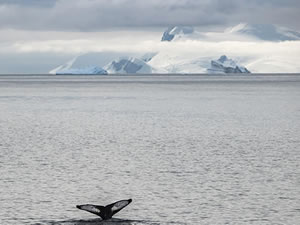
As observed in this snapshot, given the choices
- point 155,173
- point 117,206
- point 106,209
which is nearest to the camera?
point 106,209

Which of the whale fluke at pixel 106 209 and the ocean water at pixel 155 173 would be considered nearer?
the whale fluke at pixel 106 209

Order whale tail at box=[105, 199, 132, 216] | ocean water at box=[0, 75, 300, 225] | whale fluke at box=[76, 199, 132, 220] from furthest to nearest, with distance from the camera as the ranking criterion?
ocean water at box=[0, 75, 300, 225]
whale tail at box=[105, 199, 132, 216]
whale fluke at box=[76, 199, 132, 220]

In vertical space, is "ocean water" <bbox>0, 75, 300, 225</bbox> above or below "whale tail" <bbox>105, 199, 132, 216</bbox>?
above

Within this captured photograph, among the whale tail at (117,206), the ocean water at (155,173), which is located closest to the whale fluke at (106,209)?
the whale tail at (117,206)

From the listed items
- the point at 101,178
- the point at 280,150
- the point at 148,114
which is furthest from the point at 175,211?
the point at 148,114

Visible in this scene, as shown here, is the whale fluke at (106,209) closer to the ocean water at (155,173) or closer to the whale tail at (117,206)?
the whale tail at (117,206)

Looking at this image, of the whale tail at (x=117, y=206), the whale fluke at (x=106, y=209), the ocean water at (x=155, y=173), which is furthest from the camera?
the ocean water at (x=155, y=173)

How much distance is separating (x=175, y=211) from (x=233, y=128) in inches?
1163

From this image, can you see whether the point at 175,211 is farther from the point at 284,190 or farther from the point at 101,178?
the point at 101,178

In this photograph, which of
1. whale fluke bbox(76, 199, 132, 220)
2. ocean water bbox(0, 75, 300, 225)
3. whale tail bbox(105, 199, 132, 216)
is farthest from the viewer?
ocean water bbox(0, 75, 300, 225)

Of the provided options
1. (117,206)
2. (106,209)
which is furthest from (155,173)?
(106,209)

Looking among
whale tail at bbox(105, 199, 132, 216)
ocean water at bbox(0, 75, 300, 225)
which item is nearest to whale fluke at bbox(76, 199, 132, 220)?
whale tail at bbox(105, 199, 132, 216)

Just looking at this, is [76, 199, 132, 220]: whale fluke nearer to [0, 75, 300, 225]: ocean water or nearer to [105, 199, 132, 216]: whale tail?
[105, 199, 132, 216]: whale tail

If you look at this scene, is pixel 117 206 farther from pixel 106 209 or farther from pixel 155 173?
pixel 155 173
